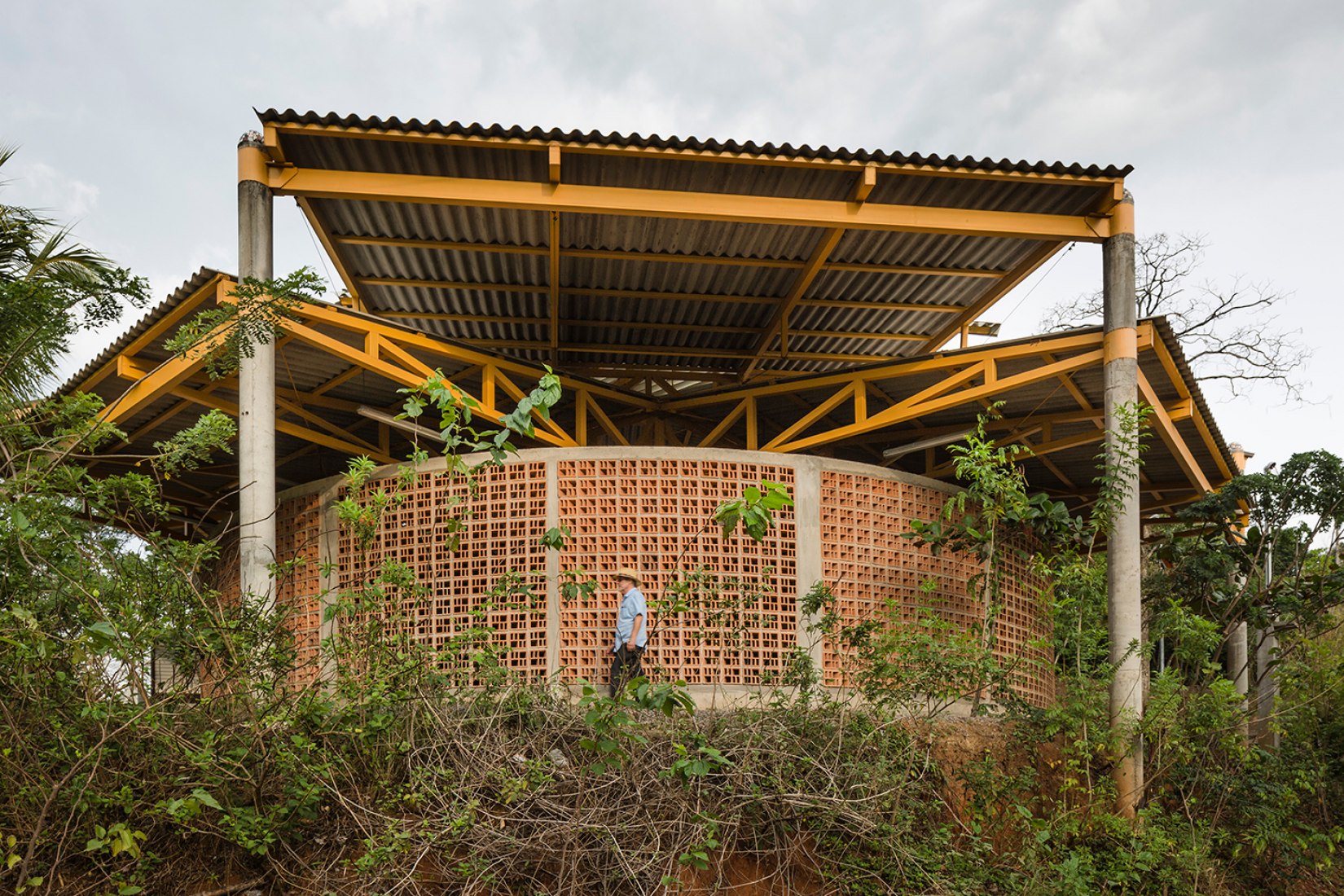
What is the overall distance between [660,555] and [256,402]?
4045mm

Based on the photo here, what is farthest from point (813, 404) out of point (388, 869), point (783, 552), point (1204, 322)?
point (1204, 322)

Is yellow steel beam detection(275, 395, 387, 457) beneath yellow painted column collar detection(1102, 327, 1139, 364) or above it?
beneath

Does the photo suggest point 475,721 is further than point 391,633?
No

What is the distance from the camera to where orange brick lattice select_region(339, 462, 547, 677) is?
11.3m

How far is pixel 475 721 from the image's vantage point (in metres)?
9.21

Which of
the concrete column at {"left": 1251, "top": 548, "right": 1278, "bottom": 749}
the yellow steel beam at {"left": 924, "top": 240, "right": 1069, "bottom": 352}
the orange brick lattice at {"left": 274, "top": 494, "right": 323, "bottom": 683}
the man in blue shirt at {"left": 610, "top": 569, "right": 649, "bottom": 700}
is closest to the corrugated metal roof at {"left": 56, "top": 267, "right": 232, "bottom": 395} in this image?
the orange brick lattice at {"left": 274, "top": 494, "right": 323, "bottom": 683}

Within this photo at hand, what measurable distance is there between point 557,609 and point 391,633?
1.55m

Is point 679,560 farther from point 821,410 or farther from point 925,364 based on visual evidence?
point 925,364

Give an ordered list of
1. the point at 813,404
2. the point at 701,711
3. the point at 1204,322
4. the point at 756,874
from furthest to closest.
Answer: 1. the point at 1204,322
2. the point at 813,404
3. the point at 701,711
4. the point at 756,874

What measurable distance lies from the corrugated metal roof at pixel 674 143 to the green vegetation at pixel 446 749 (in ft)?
6.44

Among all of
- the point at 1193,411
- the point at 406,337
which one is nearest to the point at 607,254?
the point at 406,337

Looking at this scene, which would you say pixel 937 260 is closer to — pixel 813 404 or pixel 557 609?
pixel 813 404

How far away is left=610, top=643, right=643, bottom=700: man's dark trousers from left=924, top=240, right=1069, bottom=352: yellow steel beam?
20.8ft

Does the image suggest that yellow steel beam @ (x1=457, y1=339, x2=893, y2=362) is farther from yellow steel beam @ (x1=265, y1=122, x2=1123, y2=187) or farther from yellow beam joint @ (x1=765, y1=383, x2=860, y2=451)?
yellow steel beam @ (x1=265, y1=122, x2=1123, y2=187)
